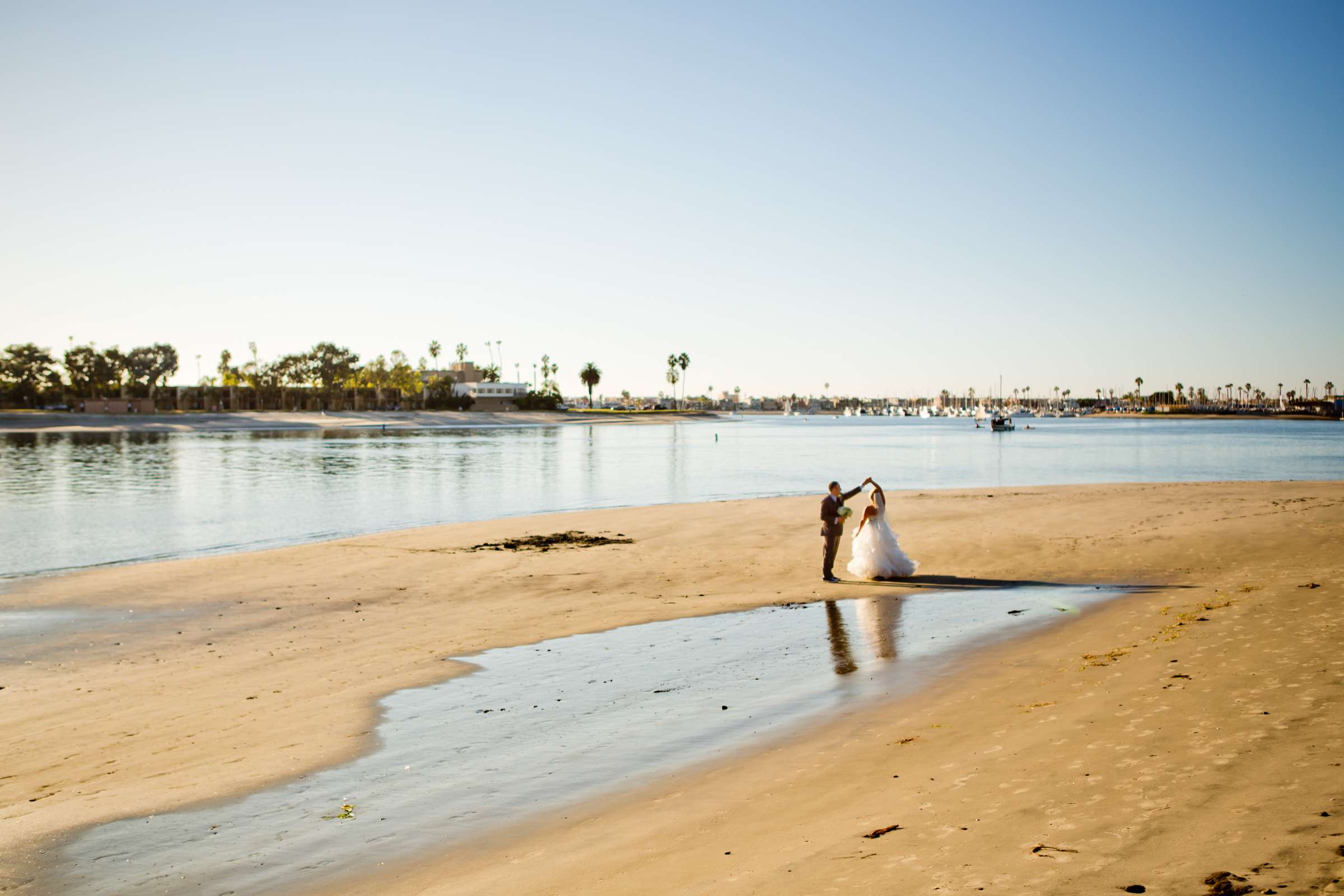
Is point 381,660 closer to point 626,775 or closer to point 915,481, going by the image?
point 626,775

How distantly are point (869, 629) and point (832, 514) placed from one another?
4584 mm

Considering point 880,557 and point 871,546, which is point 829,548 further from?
point 880,557

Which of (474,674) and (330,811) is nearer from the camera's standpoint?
(330,811)

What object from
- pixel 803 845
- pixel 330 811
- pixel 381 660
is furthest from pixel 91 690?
pixel 803 845

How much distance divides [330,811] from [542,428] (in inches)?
6132

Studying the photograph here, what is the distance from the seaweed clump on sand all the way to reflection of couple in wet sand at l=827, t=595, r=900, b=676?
31.1ft

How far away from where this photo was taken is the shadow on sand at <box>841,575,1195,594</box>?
632 inches

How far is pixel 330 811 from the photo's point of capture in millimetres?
6906

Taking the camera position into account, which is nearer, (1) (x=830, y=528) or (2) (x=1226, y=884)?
(2) (x=1226, y=884)

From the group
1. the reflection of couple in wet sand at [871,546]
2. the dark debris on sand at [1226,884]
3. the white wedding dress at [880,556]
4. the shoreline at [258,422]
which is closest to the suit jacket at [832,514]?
the reflection of couple in wet sand at [871,546]

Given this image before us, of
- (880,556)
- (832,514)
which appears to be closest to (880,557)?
(880,556)

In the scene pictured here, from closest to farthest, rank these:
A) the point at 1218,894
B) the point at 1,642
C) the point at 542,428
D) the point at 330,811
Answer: the point at 1218,894 < the point at 330,811 < the point at 1,642 < the point at 542,428

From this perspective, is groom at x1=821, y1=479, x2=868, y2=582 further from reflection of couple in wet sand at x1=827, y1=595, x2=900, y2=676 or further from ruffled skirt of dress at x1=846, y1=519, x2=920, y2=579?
reflection of couple in wet sand at x1=827, y1=595, x2=900, y2=676

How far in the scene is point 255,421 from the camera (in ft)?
481
